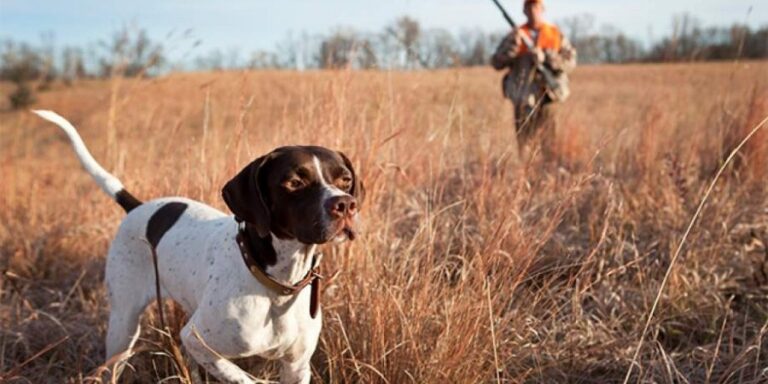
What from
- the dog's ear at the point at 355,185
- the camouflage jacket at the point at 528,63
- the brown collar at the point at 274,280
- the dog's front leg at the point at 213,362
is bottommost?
the dog's front leg at the point at 213,362

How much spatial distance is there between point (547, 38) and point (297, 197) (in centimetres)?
493

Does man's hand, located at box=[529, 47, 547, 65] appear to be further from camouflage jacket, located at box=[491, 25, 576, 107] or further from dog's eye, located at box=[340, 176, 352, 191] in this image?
dog's eye, located at box=[340, 176, 352, 191]

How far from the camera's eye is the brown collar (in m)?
2.18

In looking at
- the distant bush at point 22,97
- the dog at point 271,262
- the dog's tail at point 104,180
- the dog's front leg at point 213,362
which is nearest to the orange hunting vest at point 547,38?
the dog's tail at point 104,180

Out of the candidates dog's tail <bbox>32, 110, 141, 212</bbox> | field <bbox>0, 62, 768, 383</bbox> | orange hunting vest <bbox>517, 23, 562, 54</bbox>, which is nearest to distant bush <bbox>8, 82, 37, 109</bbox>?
field <bbox>0, 62, 768, 383</bbox>

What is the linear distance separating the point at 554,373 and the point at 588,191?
2163 millimetres

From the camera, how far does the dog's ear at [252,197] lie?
212 cm

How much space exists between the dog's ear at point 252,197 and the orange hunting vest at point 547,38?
4.65 m

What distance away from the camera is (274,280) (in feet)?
7.14

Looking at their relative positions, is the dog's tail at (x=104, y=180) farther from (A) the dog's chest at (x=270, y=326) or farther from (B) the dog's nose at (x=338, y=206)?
(B) the dog's nose at (x=338, y=206)

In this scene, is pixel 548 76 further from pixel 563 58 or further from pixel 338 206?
pixel 338 206

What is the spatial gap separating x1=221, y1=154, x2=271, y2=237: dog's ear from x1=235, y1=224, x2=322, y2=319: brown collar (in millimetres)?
98

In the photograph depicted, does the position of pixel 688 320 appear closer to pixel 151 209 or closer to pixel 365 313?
pixel 365 313

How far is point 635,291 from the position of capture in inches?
136
